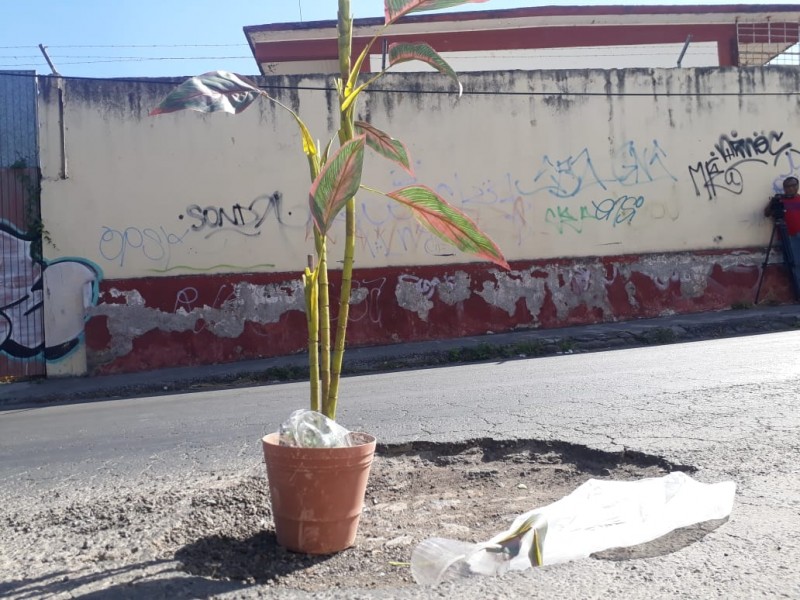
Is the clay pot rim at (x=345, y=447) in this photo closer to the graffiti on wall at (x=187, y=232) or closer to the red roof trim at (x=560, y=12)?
the graffiti on wall at (x=187, y=232)

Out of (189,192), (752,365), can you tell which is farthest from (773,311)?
(189,192)

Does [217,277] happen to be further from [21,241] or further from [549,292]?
[549,292]

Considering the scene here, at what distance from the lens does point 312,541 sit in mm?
3469

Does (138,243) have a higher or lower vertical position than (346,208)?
higher

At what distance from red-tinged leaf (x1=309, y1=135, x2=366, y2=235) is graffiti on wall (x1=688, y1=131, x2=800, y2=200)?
12693 mm

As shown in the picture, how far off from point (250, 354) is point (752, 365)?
7.53 meters

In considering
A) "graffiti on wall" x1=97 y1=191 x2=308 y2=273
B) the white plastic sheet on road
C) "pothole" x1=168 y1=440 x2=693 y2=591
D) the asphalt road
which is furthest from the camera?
the white plastic sheet on road

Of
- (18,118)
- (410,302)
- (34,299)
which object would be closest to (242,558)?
(410,302)

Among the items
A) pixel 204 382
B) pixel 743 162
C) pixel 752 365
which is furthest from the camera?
pixel 743 162

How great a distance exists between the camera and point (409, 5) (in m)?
3.55

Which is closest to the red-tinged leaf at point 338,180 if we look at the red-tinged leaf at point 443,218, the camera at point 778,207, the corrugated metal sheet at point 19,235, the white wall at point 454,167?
the red-tinged leaf at point 443,218

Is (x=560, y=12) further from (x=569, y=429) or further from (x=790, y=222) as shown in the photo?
(x=569, y=429)

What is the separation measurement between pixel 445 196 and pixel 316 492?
10.6m

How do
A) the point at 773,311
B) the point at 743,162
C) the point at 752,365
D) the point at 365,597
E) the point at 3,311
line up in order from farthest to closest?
the point at 743,162, the point at 773,311, the point at 3,311, the point at 752,365, the point at 365,597
